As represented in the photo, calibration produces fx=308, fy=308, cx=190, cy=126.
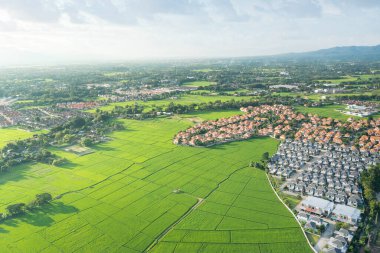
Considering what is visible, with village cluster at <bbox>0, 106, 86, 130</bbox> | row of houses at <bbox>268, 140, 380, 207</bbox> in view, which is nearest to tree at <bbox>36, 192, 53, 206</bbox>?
row of houses at <bbox>268, 140, 380, 207</bbox>

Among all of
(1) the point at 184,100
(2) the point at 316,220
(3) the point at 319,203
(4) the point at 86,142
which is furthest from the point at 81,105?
(2) the point at 316,220

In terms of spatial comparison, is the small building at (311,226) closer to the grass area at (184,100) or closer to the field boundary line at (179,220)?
the field boundary line at (179,220)

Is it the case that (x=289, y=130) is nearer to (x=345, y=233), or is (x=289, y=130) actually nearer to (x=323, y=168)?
(x=323, y=168)

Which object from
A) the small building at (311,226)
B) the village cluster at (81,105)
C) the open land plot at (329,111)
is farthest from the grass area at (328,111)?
the village cluster at (81,105)

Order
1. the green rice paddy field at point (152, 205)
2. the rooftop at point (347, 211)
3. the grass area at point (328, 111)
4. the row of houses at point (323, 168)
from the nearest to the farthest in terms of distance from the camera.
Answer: the green rice paddy field at point (152, 205) → the rooftop at point (347, 211) → the row of houses at point (323, 168) → the grass area at point (328, 111)

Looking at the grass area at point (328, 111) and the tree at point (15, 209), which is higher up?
the grass area at point (328, 111)

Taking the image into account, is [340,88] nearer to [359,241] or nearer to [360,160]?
[360,160]

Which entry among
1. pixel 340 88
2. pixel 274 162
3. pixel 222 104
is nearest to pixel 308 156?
pixel 274 162
